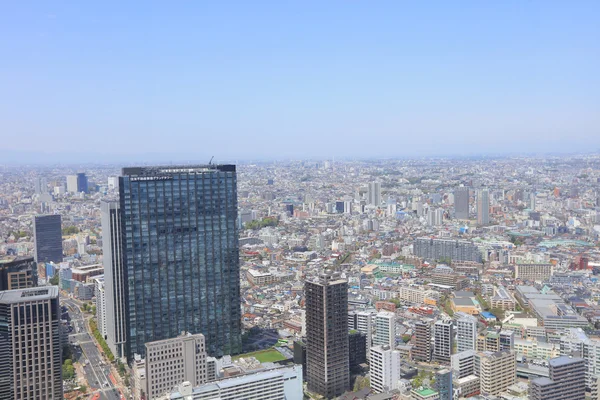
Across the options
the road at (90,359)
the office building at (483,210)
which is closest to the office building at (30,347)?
the road at (90,359)

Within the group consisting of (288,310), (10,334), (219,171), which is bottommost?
(288,310)

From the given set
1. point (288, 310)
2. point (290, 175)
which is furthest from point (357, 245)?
point (290, 175)

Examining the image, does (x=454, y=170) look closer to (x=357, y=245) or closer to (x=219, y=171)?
(x=357, y=245)

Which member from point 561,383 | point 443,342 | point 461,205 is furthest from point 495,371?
point 461,205

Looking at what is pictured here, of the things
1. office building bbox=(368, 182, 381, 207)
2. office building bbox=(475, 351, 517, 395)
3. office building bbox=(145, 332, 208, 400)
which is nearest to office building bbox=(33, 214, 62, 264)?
office building bbox=(145, 332, 208, 400)

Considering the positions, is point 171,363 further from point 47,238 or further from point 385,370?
point 47,238

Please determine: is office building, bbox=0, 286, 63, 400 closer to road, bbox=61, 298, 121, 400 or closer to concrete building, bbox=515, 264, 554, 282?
road, bbox=61, 298, 121, 400
